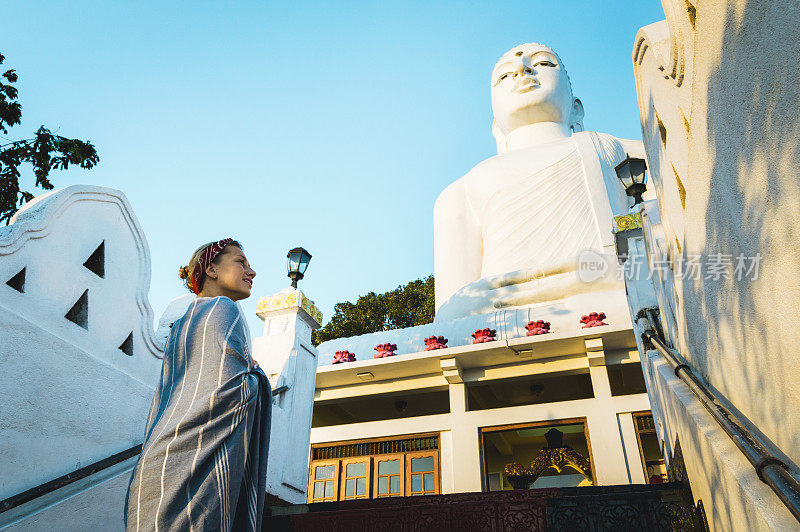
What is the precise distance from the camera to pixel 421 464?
7855mm

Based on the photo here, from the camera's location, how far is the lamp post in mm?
6566

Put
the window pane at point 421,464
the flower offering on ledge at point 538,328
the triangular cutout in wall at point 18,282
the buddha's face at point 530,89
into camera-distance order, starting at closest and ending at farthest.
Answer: the triangular cutout in wall at point 18,282
the flower offering on ledge at point 538,328
the window pane at point 421,464
the buddha's face at point 530,89

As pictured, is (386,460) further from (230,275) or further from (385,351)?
(230,275)

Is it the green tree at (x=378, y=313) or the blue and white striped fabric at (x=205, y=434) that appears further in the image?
the green tree at (x=378, y=313)

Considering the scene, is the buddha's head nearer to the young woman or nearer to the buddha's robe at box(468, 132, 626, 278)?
the buddha's robe at box(468, 132, 626, 278)

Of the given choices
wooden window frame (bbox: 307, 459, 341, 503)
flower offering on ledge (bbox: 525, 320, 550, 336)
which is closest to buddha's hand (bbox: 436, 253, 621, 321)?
flower offering on ledge (bbox: 525, 320, 550, 336)

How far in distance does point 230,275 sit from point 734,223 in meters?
1.99

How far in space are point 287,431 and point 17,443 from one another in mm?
2414

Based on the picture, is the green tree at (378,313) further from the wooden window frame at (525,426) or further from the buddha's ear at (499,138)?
the wooden window frame at (525,426)

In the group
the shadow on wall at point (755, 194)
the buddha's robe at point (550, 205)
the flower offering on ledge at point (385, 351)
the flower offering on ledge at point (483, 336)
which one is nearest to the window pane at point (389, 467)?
the flower offering on ledge at point (385, 351)

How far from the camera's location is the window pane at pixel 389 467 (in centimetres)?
803

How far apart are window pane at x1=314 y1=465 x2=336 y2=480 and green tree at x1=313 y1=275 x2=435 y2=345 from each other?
36.7 ft

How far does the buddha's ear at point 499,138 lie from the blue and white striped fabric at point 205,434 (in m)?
13.3

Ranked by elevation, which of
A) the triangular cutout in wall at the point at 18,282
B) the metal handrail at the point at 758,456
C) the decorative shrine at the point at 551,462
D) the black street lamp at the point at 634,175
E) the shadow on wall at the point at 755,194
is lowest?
the metal handrail at the point at 758,456
